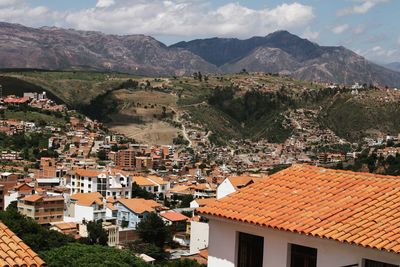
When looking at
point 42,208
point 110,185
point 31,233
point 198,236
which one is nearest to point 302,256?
point 31,233

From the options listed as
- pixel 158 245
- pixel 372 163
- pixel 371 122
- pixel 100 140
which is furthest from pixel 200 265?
pixel 371 122

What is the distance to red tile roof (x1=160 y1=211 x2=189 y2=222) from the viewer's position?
55.1 meters

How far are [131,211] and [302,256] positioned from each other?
52397mm

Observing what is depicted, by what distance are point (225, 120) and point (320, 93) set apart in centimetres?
2606

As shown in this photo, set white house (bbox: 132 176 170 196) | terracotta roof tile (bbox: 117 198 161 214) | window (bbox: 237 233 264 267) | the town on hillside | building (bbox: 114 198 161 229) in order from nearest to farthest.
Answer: the town on hillside < window (bbox: 237 233 264 267) < building (bbox: 114 198 161 229) < terracotta roof tile (bbox: 117 198 161 214) < white house (bbox: 132 176 170 196)

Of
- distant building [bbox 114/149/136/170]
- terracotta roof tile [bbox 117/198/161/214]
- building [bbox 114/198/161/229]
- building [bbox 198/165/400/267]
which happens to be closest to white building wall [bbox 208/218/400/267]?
building [bbox 198/165/400/267]

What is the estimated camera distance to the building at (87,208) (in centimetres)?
5700

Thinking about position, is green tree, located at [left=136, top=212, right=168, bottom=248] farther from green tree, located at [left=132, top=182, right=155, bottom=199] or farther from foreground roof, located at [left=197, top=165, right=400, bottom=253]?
foreground roof, located at [left=197, top=165, right=400, bottom=253]

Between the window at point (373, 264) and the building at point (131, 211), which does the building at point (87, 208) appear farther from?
the window at point (373, 264)

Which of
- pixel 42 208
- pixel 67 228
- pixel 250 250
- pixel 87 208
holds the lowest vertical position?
pixel 67 228

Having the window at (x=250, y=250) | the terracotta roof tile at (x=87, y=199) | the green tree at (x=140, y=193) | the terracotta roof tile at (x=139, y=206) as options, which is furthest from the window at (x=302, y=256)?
the green tree at (x=140, y=193)

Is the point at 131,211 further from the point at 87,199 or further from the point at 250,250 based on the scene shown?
the point at 250,250

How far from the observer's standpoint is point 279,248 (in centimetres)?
568

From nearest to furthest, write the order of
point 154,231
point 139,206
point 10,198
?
point 154,231
point 139,206
point 10,198
